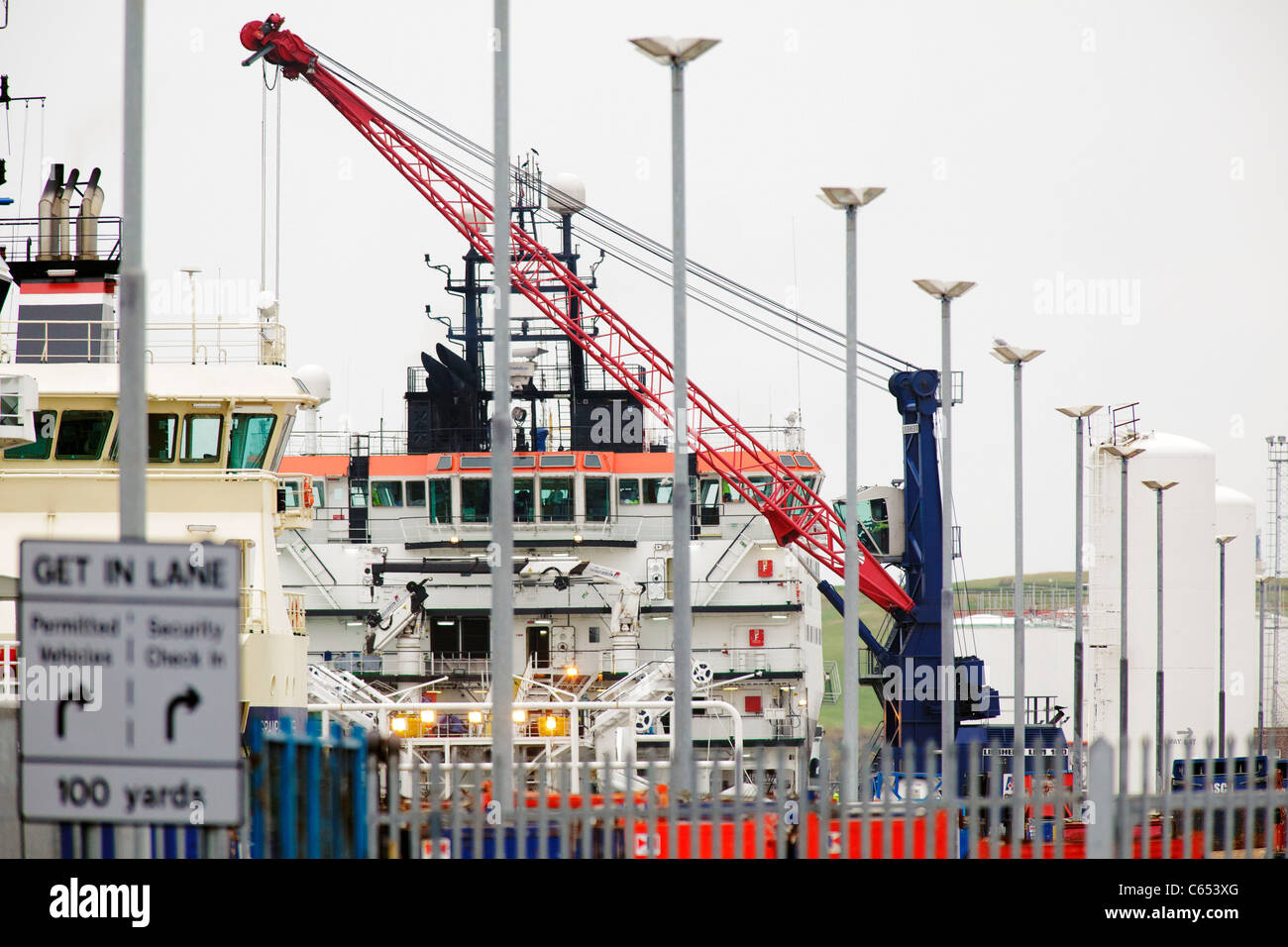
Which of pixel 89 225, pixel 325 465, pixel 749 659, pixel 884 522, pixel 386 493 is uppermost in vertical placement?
pixel 89 225

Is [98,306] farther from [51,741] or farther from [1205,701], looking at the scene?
[1205,701]

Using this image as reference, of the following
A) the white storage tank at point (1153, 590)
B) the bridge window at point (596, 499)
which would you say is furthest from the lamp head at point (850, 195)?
the white storage tank at point (1153, 590)

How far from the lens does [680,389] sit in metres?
18.7

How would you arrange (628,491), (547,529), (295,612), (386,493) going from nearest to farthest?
(295,612) → (547,529) → (628,491) → (386,493)

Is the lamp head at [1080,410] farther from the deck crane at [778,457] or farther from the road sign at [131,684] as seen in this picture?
the road sign at [131,684]

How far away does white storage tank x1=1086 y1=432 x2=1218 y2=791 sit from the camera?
177 feet

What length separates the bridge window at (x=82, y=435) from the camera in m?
24.7

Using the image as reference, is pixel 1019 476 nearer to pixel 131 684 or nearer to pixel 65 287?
pixel 65 287

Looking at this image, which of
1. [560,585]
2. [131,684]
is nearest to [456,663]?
[560,585]

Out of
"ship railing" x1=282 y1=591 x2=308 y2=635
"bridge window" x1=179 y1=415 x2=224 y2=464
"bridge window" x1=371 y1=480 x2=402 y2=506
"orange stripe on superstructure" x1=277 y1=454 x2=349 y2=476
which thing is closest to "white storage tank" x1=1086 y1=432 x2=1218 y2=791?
"bridge window" x1=371 y1=480 x2=402 y2=506

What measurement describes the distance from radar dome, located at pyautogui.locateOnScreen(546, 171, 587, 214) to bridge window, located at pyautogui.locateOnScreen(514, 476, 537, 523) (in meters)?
8.27

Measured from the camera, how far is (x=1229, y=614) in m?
58.0

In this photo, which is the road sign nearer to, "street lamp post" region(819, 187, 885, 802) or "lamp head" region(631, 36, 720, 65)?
"lamp head" region(631, 36, 720, 65)

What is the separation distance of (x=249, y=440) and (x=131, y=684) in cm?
1840
